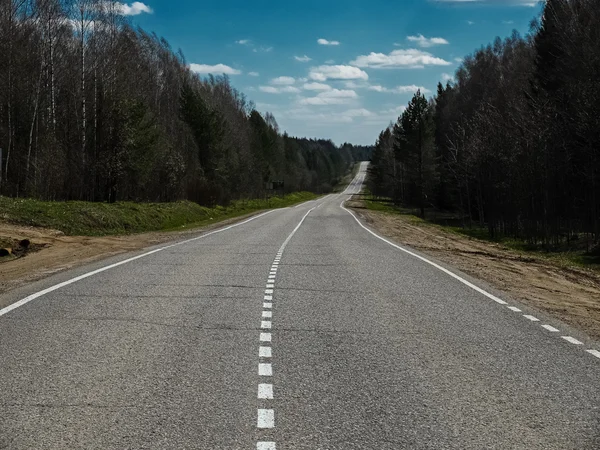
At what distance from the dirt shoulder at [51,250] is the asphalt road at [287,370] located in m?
2.33

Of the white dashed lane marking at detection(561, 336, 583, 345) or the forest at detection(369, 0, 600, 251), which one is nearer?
the white dashed lane marking at detection(561, 336, 583, 345)

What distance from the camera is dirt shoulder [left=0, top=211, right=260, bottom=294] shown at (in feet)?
47.7

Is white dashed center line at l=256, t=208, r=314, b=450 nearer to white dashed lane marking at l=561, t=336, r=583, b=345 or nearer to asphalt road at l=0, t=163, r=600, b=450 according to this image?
asphalt road at l=0, t=163, r=600, b=450

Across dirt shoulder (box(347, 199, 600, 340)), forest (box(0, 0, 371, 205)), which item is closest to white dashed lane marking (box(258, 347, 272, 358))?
dirt shoulder (box(347, 199, 600, 340))

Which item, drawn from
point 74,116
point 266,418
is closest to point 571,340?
point 266,418

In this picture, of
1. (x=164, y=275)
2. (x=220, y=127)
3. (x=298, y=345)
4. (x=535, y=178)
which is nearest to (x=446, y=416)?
(x=298, y=345)

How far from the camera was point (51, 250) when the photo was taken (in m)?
20.2

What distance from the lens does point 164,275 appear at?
14273 mm

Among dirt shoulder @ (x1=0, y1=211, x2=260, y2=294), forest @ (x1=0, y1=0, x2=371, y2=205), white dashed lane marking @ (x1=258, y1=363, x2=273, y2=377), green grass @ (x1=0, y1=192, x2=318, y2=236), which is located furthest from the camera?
forest @ (x1=0, y1=0, x2=371, y2=205)

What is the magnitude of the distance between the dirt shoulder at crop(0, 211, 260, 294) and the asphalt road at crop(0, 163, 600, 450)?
2.33m

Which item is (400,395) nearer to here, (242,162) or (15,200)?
(15,200)

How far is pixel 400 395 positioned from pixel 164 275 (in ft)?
30.3

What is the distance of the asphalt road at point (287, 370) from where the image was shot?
4.88 m

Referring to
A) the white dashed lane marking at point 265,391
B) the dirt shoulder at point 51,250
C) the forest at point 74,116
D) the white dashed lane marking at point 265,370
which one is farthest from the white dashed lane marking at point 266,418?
the forest at point 74,116
